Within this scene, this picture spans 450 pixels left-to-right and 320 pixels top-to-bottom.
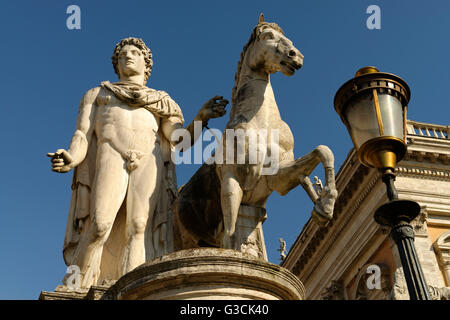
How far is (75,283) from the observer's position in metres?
7.43

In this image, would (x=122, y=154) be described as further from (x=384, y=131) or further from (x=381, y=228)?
(x=381, y=228)

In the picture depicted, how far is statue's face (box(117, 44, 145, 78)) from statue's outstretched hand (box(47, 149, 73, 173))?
1.54 metres

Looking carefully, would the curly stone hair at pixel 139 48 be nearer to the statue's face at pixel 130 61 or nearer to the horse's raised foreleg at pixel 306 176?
the statue's face at pixel 130 61

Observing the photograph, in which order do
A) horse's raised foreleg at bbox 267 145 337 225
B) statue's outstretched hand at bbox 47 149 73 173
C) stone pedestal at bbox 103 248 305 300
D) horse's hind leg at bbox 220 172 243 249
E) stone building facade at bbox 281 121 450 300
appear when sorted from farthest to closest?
stone building facade at bbox 281 121 450 300 < statue's outstretched hand at bbox 47 149 73 173 < horse's hind leg at bbox 220 172 243 249 < horse's raised foreleg at bbox 267 145 337 225 < stone pedestal at bbox 103 248 305 300

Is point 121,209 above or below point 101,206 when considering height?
above

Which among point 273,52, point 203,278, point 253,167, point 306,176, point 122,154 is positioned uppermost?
point 273,52

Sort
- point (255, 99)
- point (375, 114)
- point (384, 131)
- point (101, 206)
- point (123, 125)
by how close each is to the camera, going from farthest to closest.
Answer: point (123, 125)
point (255, 99)
point (101, 206)
point (375, 114)
point (384, 131)

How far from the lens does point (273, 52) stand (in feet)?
27.0

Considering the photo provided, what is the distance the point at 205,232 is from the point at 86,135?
1865mm

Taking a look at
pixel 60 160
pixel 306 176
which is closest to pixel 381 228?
pixel 306 176

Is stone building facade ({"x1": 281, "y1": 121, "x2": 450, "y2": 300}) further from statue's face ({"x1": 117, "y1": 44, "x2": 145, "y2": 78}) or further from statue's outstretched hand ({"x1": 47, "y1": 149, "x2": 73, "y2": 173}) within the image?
statue's outstretched hand ({"x1": 47, "y1": 149, "x2": 73, "y2": 173})

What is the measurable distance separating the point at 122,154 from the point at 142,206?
0.68 meters

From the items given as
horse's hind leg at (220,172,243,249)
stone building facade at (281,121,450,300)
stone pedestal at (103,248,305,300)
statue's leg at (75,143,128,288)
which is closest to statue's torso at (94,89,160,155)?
statue's leg at (75,143,128,288)

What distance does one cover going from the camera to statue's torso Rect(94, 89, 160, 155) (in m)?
8.30
